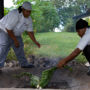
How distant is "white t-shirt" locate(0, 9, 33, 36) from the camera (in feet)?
14.1

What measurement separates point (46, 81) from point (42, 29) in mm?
9282

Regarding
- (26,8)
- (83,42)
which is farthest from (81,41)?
(26,8)

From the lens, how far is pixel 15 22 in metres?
4.38

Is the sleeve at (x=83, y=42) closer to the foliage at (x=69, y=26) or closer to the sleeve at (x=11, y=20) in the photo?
the sleeve at (x=11, y=20)

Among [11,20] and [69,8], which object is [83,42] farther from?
[69,8]

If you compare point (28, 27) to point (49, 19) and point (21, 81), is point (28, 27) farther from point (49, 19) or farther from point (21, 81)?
point (49, 19)

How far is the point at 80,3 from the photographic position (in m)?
12.4

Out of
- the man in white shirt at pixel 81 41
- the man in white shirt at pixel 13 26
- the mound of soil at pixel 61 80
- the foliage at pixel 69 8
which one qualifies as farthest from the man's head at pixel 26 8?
the foliage at pixel 69 8

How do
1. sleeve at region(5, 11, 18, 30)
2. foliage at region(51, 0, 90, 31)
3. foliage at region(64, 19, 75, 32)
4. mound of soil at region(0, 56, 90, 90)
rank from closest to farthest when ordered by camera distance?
mound of soil at region(0, 56, 90, 90), sleeve at region(5, 11, 18, 30), foliage at region(51, 0, 90, 31), foliage at region(64, 19, 75, 32)

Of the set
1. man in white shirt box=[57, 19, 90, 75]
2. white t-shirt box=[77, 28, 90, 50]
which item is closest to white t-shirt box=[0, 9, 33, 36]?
man in white shirt box=[57, 19, 90, 75]

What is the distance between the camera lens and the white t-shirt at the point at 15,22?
170 inches

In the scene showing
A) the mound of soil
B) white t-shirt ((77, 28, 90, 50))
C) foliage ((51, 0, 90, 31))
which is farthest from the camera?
foliage ((51, 0, 90, 31))

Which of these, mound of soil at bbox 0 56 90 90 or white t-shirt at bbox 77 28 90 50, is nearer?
white t-shirt at bbox 77 28 90 50

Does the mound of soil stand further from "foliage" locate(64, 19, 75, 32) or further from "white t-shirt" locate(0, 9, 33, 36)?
"foliage" locate(64, 19, 75, 32)
